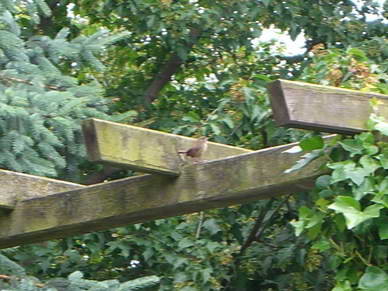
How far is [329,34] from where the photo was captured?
7.33m

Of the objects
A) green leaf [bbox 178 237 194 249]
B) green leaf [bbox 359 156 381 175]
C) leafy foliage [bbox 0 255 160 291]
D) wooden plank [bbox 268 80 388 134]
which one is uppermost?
wooden plank [bbox 268 80 388 134]

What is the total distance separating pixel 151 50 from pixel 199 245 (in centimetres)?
226

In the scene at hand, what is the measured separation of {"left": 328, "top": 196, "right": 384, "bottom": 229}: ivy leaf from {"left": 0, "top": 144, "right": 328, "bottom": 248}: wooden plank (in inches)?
6.5

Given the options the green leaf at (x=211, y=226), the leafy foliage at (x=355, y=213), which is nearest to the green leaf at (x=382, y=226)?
the leafy foliage at (x=355, y=213)

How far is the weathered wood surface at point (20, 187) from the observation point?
4215 mm

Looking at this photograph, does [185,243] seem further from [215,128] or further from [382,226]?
[382,226]

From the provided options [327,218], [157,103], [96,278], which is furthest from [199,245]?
[327,218]

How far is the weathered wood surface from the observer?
166 inches

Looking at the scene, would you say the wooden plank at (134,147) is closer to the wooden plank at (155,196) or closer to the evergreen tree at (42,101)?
the wooden plank at (155,196)

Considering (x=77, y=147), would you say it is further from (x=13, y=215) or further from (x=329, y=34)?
(x=329, y=34)

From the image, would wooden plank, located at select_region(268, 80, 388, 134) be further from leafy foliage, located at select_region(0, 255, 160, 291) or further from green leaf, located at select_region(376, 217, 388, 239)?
leafy foliage, located at select_region(0, 255, 160, 291)

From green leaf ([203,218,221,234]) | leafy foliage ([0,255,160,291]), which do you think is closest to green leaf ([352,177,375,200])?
leafy foliage ([0,255,160,291])

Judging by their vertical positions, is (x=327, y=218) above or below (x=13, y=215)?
above

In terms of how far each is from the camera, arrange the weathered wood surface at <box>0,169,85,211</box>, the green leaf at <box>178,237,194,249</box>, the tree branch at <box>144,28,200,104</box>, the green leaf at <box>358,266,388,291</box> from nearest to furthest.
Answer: the green leaf at <box>358,266,388,291</box> < the weathered wood surface at <box>0,169,85,211</box> < the green leaf at <box>178,237,194,249</box> < the tree branch at <box>144,28,200,104</box>
